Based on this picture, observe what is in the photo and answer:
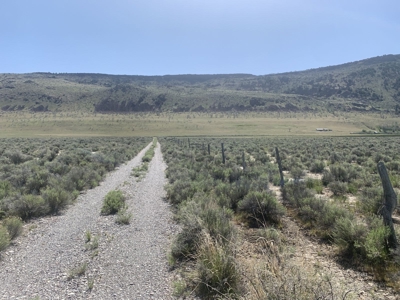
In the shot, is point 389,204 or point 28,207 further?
point 28,207

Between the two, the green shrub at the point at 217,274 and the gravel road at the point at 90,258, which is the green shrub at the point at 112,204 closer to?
the gravel road at the point at 90,258

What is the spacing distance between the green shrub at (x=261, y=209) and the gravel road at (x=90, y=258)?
259 centimetres

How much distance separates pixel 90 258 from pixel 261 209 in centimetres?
519

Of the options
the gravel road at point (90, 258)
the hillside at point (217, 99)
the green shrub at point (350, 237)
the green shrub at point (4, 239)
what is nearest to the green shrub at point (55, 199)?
the gravel road at point (90, 258)

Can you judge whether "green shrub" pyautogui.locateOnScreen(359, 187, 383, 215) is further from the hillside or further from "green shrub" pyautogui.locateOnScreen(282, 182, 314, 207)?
the hillside

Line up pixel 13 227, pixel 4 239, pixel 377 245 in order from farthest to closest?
pixel 13 227 < pixel 4 239 < pixel 377 245

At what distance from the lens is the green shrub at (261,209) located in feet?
27.5

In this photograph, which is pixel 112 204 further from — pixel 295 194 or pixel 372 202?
pixel 372 202

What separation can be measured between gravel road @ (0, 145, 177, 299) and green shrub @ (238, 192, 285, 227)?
2.59 m

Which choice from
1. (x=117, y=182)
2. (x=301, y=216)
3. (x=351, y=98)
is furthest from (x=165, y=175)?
(x=351, y=98)

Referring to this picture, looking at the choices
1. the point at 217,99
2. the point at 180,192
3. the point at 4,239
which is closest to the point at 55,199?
the point at 4,239

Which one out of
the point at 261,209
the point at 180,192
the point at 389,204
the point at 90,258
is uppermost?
the point at 389,204

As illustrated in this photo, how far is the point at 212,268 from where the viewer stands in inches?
187

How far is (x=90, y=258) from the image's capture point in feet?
20.7
